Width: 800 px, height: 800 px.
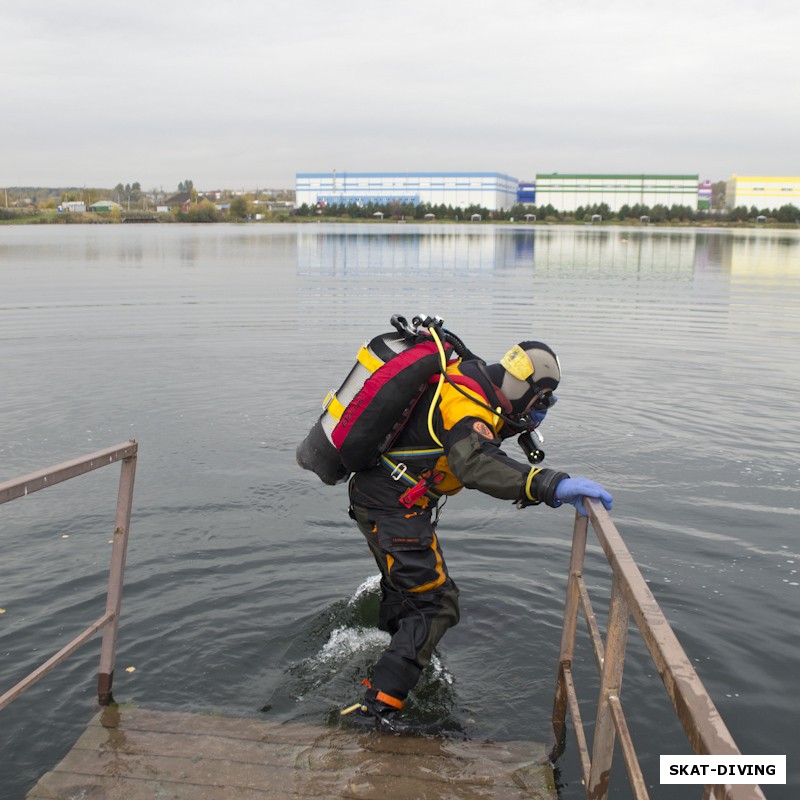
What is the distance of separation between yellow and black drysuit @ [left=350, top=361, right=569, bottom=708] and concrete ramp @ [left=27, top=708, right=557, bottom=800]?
420 mm

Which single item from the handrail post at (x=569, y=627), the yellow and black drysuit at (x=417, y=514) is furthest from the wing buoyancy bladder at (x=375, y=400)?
the handrail post at (x=569, y=627)

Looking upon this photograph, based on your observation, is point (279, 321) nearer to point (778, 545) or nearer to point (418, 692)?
point (778, 545)

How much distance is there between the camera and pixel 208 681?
16.7ft

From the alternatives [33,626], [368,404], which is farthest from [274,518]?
[368,404]

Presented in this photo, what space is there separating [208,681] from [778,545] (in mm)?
4930

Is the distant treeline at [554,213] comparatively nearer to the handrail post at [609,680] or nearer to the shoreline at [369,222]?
the shoreline at [369,222]

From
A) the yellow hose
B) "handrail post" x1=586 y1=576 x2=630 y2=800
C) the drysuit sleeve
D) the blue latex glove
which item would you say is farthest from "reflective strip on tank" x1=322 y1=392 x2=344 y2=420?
"handrail post" x1=586 y1=576 x2=630 y2=800

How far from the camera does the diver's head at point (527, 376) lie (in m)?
4.25

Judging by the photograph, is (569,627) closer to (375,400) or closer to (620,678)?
(620,678)

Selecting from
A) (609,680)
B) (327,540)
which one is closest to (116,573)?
(609,680)

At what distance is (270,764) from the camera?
394 cm

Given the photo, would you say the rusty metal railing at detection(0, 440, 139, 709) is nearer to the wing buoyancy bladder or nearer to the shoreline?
the wing buoyancy bladder

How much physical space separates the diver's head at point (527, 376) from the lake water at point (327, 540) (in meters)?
1.85

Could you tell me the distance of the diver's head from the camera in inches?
167
